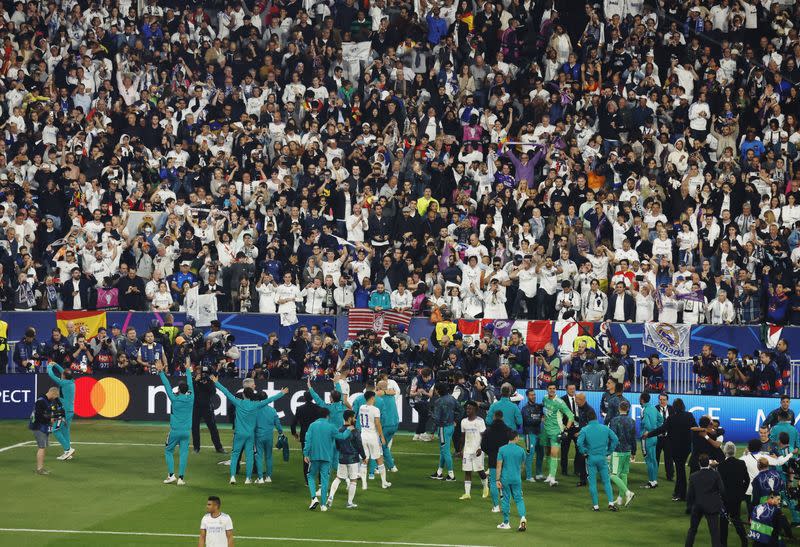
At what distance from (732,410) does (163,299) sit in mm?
14834

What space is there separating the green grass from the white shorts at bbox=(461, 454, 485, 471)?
68cm

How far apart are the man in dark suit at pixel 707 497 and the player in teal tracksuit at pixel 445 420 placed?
6564 millimetres

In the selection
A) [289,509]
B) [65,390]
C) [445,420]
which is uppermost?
[65,390]

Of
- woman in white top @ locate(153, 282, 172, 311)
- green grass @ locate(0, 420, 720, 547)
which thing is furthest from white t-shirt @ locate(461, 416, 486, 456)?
woman in white top @ locate(153, 282, 172, 311)

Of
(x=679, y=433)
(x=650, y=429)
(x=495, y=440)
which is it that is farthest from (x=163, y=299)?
(x=679, y=433)

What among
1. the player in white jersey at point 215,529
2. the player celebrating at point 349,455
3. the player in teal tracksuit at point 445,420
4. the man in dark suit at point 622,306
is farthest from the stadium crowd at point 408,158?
the player in white jersey at point 215,529

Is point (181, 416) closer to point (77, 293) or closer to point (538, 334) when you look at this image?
point (538, 334)

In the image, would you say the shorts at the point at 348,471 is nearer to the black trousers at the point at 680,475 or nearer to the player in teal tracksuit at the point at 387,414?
the player in teal tracksuit at the point at 387,414

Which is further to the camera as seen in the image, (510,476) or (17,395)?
(17,395)

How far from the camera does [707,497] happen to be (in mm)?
20609

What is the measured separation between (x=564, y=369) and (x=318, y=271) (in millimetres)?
7183

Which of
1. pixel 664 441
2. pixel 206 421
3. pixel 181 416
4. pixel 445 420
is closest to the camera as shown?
pixel 181 416

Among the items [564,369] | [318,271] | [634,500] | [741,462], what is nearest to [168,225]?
[318,271]

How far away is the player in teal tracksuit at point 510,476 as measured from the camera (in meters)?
22.5
